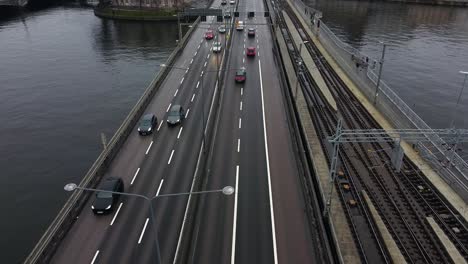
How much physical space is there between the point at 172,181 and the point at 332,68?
48.0 metres

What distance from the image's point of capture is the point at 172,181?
121ft

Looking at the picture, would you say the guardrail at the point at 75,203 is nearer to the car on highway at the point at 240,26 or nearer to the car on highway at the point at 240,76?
the car on highway at the point at 240,76

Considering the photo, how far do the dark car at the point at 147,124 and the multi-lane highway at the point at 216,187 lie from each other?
80 cm

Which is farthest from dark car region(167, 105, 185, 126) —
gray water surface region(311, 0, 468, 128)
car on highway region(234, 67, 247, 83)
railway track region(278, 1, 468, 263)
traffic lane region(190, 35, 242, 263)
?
gray water surface region(311, 0, 468, 128)

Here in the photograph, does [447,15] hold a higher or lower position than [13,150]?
higher

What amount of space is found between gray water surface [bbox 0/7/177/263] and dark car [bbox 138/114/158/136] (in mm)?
8867

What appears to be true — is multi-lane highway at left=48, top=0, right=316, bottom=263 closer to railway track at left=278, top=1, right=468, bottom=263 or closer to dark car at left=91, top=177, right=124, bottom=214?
dark car at left=91, top=177, right=124, bottom=214

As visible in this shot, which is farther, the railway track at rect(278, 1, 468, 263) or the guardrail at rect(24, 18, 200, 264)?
the railway track at rect(278, 1, 468, 263)

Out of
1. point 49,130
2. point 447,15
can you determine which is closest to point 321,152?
point 49,130

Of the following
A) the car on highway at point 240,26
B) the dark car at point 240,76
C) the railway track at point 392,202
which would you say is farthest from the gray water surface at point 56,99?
the railway track at point 392,202

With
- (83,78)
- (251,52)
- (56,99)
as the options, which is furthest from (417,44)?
(56,99)

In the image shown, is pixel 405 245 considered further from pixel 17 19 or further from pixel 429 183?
pixel 17 19

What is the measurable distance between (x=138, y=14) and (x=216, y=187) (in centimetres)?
10156

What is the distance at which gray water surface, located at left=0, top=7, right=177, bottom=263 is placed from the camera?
40.4 metres
